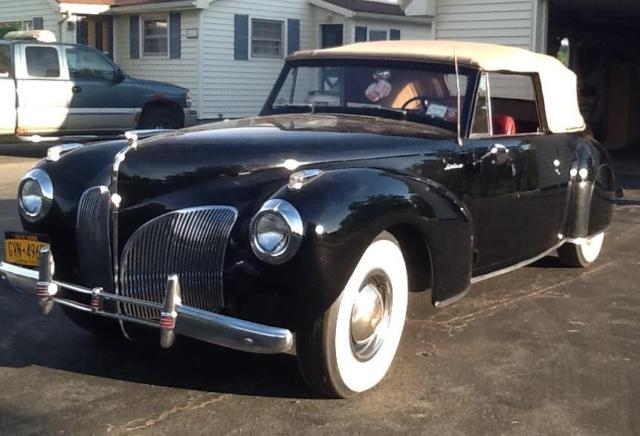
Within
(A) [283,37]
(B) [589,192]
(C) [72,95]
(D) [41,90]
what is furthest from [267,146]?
(A) [283,37]

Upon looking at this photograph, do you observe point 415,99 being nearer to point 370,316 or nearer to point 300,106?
point 300,106

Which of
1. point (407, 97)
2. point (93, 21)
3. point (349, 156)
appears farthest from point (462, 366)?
point (93, 21)

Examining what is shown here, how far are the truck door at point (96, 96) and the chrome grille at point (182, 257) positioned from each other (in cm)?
1103

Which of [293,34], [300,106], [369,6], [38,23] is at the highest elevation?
[369,6]

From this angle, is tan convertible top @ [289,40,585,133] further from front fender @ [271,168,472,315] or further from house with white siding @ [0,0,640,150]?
house with white siding @ [0,0,640,150]

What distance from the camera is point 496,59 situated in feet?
17.5

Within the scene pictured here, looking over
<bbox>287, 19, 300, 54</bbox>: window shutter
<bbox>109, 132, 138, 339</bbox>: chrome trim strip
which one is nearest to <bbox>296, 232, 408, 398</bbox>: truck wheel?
<bbox>109, 132, 138, 339</bbox>: chrome trim strip

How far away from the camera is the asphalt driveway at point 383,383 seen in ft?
12.1

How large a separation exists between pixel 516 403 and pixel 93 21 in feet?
66.6

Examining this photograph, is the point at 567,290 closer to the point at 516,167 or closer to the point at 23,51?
the point at 516,167

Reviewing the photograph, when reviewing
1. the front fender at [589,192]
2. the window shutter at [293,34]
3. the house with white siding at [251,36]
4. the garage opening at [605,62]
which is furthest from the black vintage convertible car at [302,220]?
the window shutter at [293,34]

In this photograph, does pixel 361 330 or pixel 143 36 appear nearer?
pixel 361 330

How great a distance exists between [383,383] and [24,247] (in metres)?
1.86

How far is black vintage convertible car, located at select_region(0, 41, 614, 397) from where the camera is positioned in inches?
141
